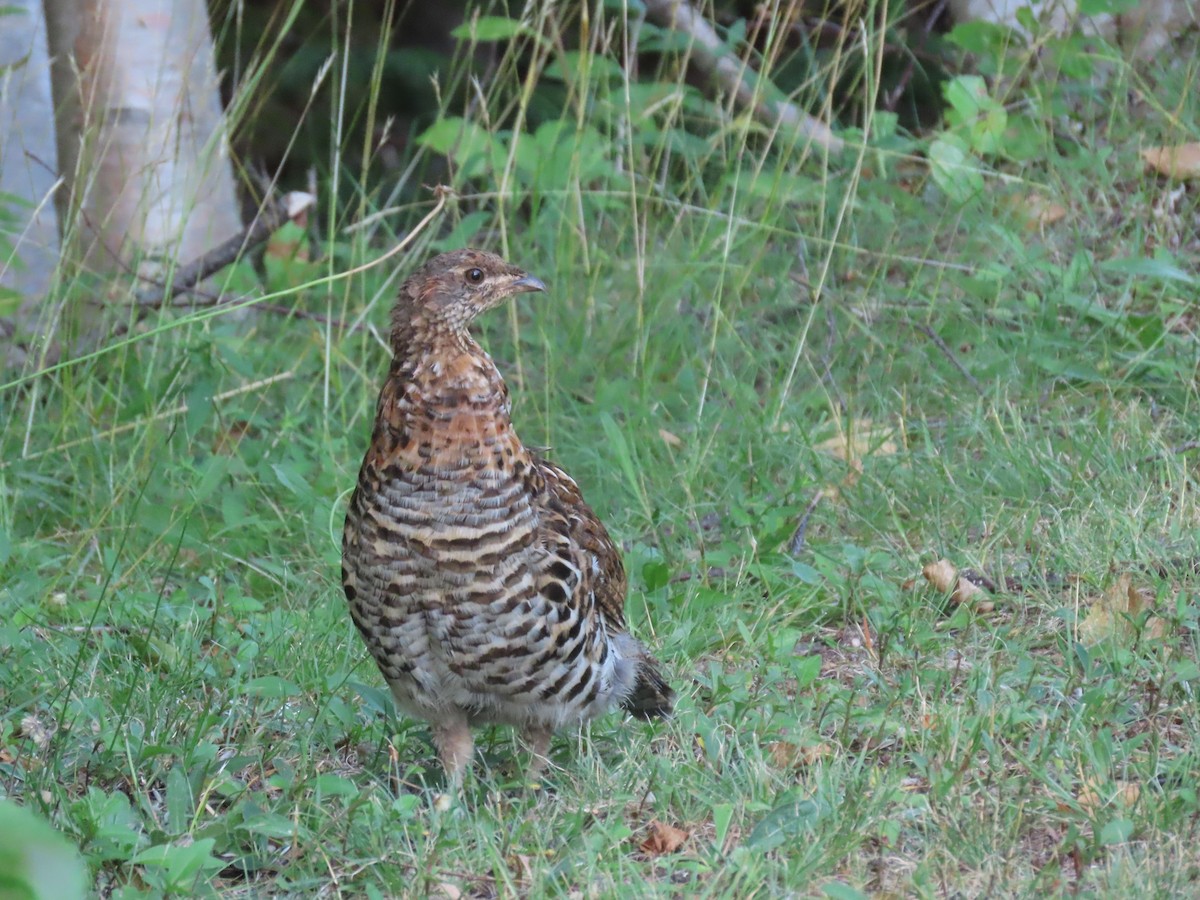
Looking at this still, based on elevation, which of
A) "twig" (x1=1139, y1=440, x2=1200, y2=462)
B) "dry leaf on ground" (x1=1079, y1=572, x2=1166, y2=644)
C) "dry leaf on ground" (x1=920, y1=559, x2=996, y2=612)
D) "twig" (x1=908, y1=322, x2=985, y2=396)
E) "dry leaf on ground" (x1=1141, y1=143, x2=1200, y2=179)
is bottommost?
"dry leaf on ground" (x1=920, y1=559, x2=996, y2=612)

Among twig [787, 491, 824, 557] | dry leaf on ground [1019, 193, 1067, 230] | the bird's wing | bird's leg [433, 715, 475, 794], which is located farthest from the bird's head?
dry leaf on ground [1019, 193, 1067, 230]

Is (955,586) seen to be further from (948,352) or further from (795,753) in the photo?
(948,352)

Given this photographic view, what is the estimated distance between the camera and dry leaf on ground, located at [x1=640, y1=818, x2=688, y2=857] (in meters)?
2.75

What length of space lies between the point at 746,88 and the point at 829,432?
8.67 ft

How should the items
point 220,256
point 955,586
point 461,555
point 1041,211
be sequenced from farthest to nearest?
point 1041,211 → point 220,256 → point 955,586 → point 461,555

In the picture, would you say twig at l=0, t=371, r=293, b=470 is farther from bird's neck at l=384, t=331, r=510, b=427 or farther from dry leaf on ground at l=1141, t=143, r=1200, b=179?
dry leaf on ground at l=1141, t=143, r=1200, b=179

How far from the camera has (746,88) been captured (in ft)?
22.5

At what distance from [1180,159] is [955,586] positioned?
7.86 ft

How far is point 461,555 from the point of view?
2846 millimetres

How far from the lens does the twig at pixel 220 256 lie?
5.22 metres

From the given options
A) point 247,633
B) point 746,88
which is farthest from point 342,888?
point 746,88

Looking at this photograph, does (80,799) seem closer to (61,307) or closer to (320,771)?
(320,771)

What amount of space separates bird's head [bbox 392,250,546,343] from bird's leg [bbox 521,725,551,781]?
0.84 meters

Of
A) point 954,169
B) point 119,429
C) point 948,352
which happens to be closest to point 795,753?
point 948,352
